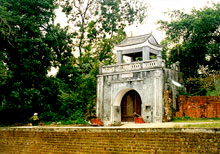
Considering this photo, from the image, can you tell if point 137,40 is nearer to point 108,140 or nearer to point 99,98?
point 99,98

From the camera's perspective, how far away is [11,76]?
61.9 feet

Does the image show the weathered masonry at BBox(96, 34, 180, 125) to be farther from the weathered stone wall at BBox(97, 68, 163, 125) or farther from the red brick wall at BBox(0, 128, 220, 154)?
the red brick wall at BBox(0, 128, 220, 154)

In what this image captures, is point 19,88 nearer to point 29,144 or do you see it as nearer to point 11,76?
point 11,76

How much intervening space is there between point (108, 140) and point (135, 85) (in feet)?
22.2

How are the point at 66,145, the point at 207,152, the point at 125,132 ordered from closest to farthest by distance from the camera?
the point at 207,152, the point at 125,132, the point at 66,145

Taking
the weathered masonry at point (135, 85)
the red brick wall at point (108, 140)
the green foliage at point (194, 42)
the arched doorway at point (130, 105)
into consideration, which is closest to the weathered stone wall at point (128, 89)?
the weathered masonry at point (135, 85)

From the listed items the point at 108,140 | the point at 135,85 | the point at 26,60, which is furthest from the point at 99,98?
the point at 108,140

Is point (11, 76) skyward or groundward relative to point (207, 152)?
skyward

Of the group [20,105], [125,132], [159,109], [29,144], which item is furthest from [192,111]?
[20,105]

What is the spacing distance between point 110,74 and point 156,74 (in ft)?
11.0

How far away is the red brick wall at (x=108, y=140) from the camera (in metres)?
8.97

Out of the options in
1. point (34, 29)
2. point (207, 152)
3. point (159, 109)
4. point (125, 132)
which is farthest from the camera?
point (34, 29)

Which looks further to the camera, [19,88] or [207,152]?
[19,88]

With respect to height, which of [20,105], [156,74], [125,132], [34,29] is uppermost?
[34,29]
